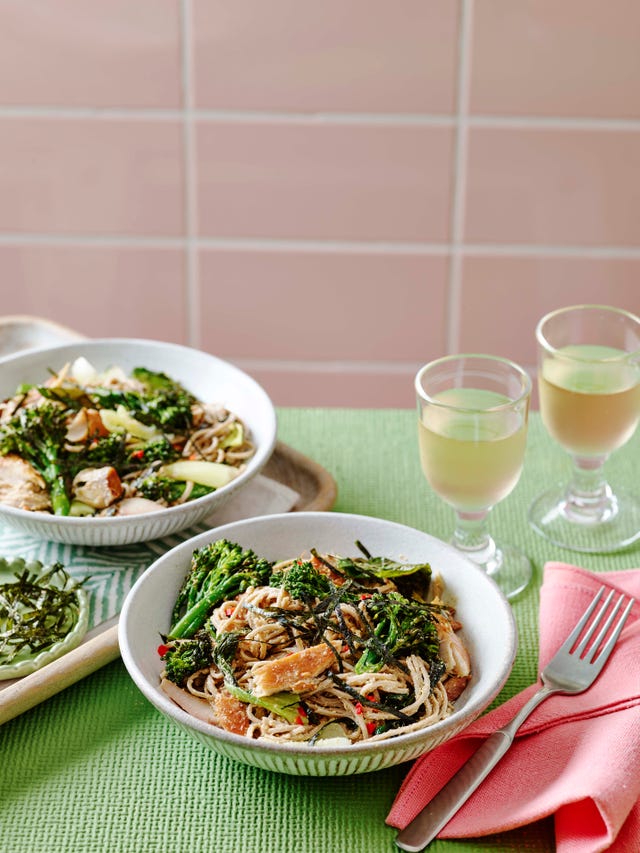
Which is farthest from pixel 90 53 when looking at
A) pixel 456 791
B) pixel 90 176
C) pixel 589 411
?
pixel 456 791

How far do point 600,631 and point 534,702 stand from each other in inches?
7.6

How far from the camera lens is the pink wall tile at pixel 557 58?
9.25 ft

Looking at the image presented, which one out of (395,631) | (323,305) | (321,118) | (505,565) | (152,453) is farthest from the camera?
(323,305)

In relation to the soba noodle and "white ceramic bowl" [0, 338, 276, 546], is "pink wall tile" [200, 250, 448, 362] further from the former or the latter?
the soba noodle

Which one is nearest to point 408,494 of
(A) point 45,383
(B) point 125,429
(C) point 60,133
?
(B) point 125,429

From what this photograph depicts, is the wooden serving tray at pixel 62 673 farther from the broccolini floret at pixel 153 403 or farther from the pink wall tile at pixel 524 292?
the pink wall tile at pixel 524 292

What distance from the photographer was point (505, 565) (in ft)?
5.61

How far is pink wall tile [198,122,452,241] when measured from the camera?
301cm

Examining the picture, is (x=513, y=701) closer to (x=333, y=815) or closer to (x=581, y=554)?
(x=333, y=815)

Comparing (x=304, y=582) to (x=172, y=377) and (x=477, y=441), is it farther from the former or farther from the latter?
(x=172, y=377)

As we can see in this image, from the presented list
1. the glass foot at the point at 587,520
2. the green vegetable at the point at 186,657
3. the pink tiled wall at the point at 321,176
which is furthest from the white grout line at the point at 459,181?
the green vegetable at the point at 186,657

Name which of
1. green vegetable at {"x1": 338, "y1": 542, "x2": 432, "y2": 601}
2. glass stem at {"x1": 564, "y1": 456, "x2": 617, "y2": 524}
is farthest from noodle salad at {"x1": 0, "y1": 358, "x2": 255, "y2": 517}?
glass stem at {"x1": 564, "y1": 456, "x2": 617, "y2": 524}

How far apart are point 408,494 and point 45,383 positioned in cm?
70

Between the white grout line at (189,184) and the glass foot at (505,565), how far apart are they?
1692mm
